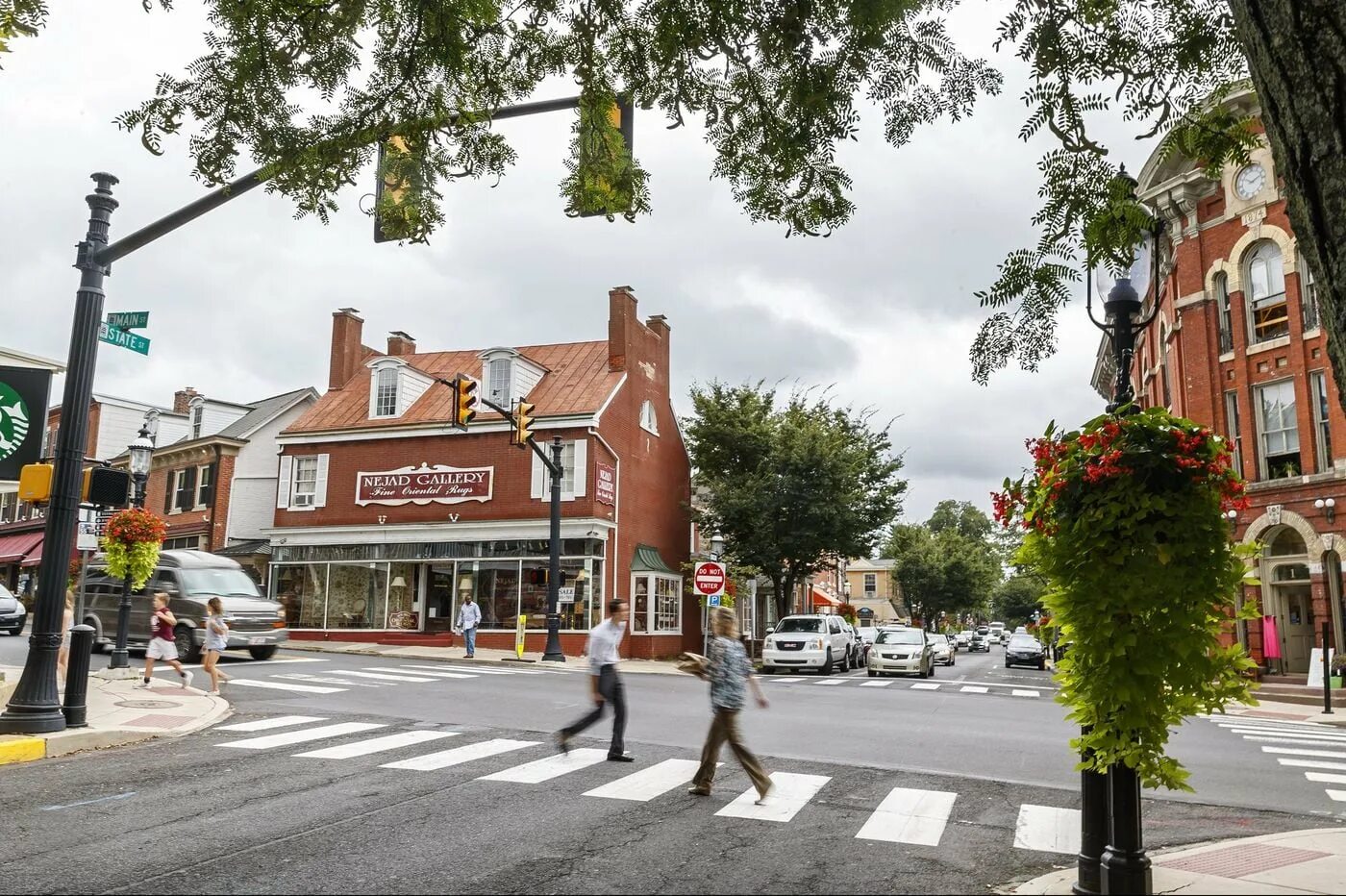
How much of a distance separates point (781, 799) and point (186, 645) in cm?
1706

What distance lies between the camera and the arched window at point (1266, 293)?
80.1 ft

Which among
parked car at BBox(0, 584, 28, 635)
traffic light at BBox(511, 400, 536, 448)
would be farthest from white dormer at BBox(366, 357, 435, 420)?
traffic light at BBox(511, 400, 536, 448)

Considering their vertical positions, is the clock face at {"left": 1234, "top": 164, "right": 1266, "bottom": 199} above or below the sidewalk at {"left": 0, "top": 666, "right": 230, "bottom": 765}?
above

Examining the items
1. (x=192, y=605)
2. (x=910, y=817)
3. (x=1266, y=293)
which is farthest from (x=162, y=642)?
(x=1266, y=293)

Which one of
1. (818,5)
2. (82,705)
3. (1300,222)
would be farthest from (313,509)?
(1300,222)

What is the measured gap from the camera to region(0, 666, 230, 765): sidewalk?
9.91m

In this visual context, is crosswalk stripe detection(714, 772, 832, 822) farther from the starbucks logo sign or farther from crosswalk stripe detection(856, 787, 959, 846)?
the starbucks logo sign

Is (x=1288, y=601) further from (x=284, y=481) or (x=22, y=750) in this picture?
(x=284, y=481)

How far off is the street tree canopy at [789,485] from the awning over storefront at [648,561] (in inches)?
115

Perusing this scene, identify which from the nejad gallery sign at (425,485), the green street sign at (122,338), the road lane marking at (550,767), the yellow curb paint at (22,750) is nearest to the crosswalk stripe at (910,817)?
the road lane marking at (550,767)

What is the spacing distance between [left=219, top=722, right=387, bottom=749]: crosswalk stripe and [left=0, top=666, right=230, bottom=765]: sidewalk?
1176mm

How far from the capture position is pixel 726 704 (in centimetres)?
843

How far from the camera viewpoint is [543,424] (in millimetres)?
31906

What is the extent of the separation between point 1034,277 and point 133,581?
18601 mm
